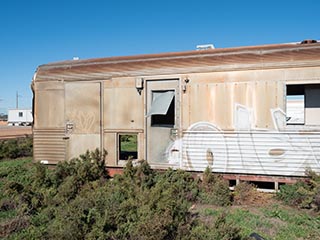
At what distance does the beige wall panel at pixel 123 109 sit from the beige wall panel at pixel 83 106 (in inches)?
12.7

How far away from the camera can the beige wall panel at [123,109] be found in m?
8.31

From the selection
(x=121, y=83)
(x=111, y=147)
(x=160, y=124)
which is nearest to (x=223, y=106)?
(x=160, y=124)

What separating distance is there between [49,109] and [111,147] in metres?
2.42

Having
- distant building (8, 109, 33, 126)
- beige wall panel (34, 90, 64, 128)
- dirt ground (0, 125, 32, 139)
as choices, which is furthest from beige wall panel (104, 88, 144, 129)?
distant building (8, 109, 33, 126)

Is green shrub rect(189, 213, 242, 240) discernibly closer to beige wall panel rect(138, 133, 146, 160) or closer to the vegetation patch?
the vegetation patch

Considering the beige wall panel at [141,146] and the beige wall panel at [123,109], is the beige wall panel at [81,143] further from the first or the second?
the beige wall panel at [141,146]

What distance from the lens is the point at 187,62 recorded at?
26.2 ft

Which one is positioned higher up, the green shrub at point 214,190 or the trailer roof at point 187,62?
the trailer roof at point 187,62

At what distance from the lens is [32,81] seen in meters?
9.69

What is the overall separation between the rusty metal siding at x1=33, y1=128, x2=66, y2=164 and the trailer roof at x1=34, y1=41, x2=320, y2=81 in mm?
1628

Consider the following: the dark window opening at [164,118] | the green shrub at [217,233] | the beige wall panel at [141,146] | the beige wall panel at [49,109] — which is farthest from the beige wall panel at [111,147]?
the green shrub at [217,233]

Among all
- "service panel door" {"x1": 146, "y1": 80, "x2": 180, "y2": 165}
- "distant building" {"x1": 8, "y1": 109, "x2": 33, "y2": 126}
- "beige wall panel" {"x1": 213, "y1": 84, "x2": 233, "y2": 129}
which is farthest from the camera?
"distant building" {"x1": 8, "y1": 109, "x2": 33, "y2": 126}

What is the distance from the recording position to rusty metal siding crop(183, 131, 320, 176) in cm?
694

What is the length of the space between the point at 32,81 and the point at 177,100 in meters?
4.80
